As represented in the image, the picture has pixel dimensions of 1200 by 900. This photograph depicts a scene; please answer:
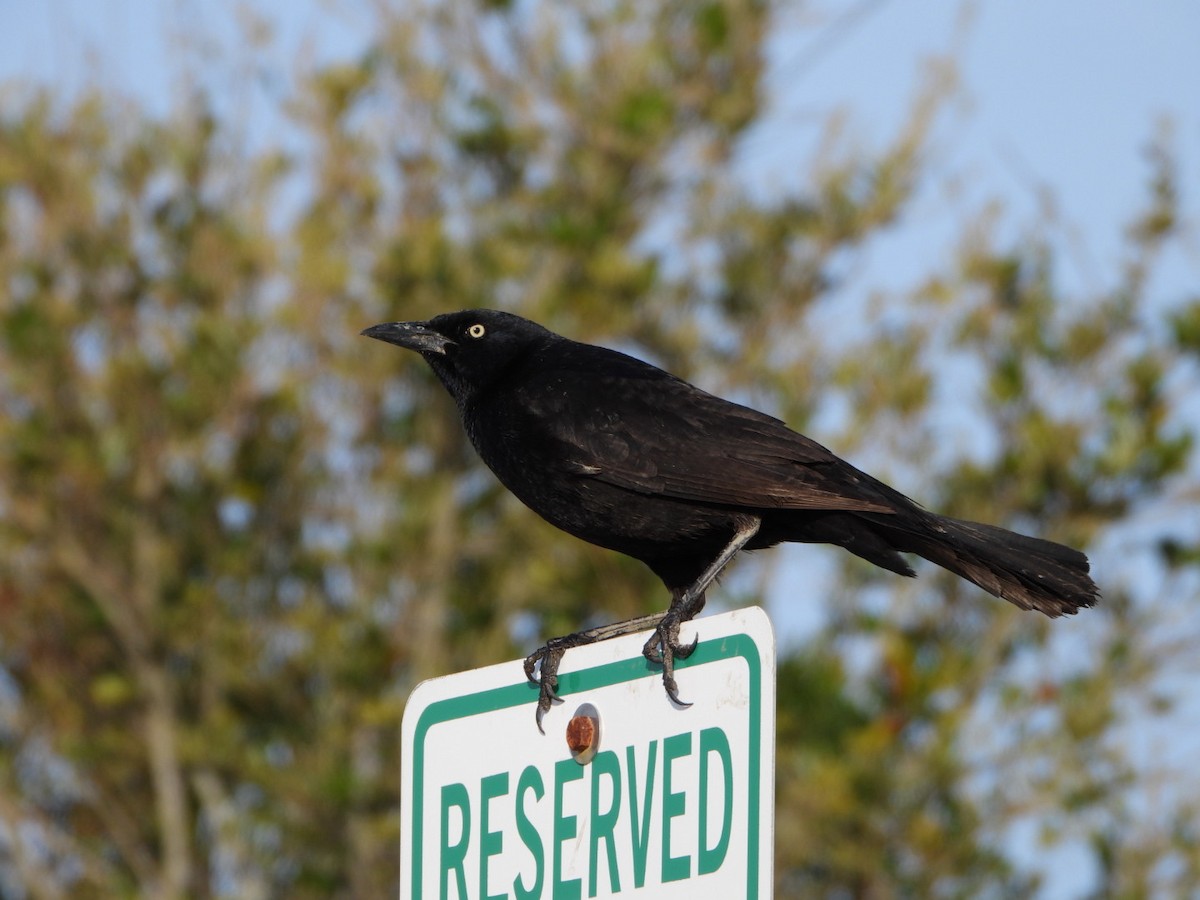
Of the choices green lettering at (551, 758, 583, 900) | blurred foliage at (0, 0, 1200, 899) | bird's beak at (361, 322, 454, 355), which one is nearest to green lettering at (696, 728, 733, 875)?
A: green lettering at (551, 758, 583, 900)

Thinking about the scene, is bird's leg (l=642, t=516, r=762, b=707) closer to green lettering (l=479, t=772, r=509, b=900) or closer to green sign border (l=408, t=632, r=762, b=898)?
green sign border (l=408, t=632, r=762, b=898)

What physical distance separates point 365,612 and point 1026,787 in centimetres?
377

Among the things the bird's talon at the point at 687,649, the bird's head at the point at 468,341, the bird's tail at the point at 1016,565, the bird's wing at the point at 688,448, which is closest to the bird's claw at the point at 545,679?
the bird's talon at the point at 687,649

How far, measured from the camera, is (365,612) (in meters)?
10.5

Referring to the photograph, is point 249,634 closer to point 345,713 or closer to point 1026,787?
point 345,713

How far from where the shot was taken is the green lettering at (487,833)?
8.76ft

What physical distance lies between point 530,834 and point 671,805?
10.1 inches

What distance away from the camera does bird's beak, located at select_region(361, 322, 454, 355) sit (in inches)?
186

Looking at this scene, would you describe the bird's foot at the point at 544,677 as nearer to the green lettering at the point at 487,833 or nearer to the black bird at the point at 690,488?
the green lettering at the point at 487,833

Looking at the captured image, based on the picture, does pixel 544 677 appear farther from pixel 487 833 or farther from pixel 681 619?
pixel 681 619

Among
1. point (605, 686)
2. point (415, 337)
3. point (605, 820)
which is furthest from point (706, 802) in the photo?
point (415, 337)

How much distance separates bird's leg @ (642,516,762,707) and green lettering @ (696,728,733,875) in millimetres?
78

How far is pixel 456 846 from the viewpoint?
2.74 m

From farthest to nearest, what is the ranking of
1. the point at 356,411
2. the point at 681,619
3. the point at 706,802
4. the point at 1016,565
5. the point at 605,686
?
1. the point at 356,411
2. the point at 1016,565
3. the point at 681,619
4. the point at 605,686
5. the point at 706,802
